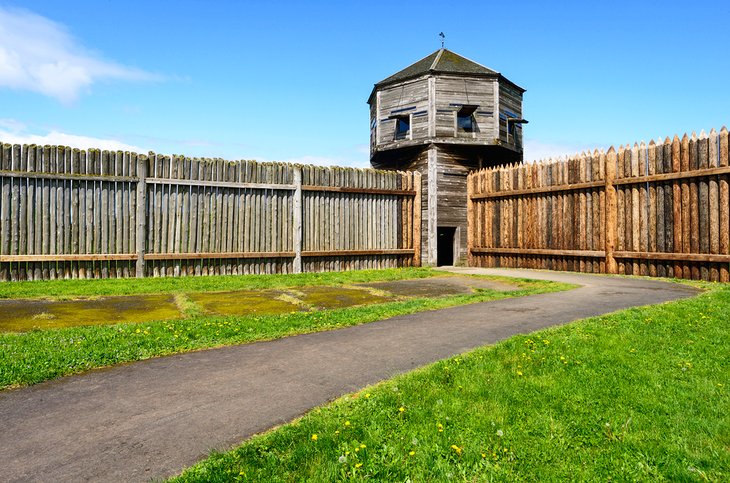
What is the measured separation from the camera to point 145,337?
6.35 metres

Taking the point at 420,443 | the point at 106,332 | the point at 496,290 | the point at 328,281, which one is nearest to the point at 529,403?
the point at 420,443

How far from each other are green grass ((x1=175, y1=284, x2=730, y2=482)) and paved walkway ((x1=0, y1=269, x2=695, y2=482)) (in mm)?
367

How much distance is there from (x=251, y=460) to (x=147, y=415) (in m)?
1.34

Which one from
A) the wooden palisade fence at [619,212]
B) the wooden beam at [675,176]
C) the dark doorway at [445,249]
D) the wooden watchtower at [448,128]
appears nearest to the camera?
the wooden beam at [675,176]

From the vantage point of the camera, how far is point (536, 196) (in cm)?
1720

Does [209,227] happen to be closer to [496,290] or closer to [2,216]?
[2,216]

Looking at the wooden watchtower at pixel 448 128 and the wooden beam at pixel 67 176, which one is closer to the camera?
the wooden beam at pixel 67 176

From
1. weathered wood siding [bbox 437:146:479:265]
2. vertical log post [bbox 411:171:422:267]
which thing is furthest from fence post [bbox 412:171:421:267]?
weathered wood siding [bbox 437:146:479:265]

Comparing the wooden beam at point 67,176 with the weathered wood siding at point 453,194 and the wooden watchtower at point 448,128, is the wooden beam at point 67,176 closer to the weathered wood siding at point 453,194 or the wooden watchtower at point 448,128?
Answer: the wooden watchtower at point 448,128

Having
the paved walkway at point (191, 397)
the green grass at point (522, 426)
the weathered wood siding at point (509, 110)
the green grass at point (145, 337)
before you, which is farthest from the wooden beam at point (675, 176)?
the green grass at point (522, 426)

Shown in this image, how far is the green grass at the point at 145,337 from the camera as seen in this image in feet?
17.0

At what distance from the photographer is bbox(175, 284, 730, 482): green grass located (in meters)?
Result: 3.08

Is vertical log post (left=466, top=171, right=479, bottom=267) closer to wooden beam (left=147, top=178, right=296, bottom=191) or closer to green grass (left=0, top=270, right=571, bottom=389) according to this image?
wooden beam (left=147, top=178, right=296, bottom=191)

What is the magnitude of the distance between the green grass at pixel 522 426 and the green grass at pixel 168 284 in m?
7.97
